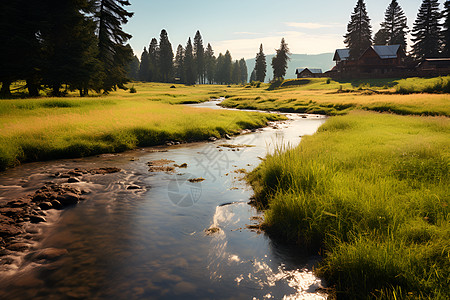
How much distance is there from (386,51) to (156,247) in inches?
3465

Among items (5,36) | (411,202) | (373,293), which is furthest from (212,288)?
(5,36)

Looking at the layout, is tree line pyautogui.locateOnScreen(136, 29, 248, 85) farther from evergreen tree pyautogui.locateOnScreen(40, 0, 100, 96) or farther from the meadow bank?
the meadow bank

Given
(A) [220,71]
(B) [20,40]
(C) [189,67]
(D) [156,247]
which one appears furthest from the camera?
(A) [220,71]

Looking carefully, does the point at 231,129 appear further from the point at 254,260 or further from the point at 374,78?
the point at 374,78

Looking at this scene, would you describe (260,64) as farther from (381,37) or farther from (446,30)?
(446,30)

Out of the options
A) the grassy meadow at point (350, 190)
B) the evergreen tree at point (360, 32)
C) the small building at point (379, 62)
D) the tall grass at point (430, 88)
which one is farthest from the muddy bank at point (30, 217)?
the evergreen tree at point (360, 32)

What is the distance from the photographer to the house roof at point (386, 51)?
7362 centimetres

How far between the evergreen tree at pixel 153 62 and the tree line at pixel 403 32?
74.8 metres

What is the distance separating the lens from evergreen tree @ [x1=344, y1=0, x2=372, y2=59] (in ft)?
275

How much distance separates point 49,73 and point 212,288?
3022 centimetres

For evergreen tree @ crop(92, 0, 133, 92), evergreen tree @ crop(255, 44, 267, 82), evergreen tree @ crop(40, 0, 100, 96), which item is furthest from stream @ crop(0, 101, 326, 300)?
evergreen tree @ crop(255, 44, 267, 82)

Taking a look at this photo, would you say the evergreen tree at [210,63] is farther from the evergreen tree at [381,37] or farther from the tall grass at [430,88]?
the tall grass at [430,88]

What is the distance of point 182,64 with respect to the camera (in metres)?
119

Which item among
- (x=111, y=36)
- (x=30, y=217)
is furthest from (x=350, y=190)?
(x=111, y=36)
